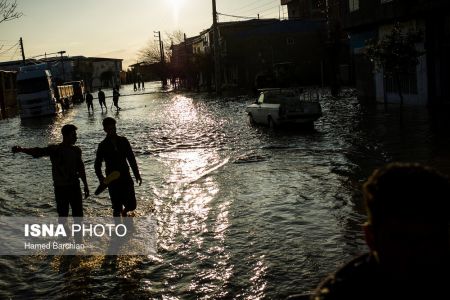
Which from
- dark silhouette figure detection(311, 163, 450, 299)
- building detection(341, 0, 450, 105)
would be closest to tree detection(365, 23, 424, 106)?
building detection(341, 0, 450, 105)

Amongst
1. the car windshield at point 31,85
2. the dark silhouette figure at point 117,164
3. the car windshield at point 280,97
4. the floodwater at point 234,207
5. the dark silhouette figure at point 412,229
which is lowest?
the floodwater at point 234,207

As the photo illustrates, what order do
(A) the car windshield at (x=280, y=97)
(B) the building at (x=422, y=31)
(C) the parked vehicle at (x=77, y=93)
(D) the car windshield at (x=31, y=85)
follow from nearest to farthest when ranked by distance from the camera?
(A) the car windshield at (x=280, y=97), (B) the building at (x=422, y=31), (D) the car windshield at (x=31, y=85), (C) the parked vehicle at (x=77, y=93)

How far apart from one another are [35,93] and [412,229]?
1504 inches

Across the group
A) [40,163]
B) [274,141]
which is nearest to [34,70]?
[40,163]

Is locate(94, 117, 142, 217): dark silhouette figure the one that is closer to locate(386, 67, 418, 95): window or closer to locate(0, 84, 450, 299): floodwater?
locate(0, 84, 450, 299): floodwater

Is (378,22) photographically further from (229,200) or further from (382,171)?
(382,171)

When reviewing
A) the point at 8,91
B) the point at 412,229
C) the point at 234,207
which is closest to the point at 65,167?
the point at 234,207

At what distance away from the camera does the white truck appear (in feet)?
120

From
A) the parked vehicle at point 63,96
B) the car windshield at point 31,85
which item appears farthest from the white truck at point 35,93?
the parked vehicle at point 63,96

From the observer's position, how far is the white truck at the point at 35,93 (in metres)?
36.4

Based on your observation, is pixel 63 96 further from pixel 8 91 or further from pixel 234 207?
pixel 234 207

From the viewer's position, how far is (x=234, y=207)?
28.2 feet

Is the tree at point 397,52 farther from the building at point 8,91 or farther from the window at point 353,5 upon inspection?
the building at point 8,91

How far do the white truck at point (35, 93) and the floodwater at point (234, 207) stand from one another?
19.9m
